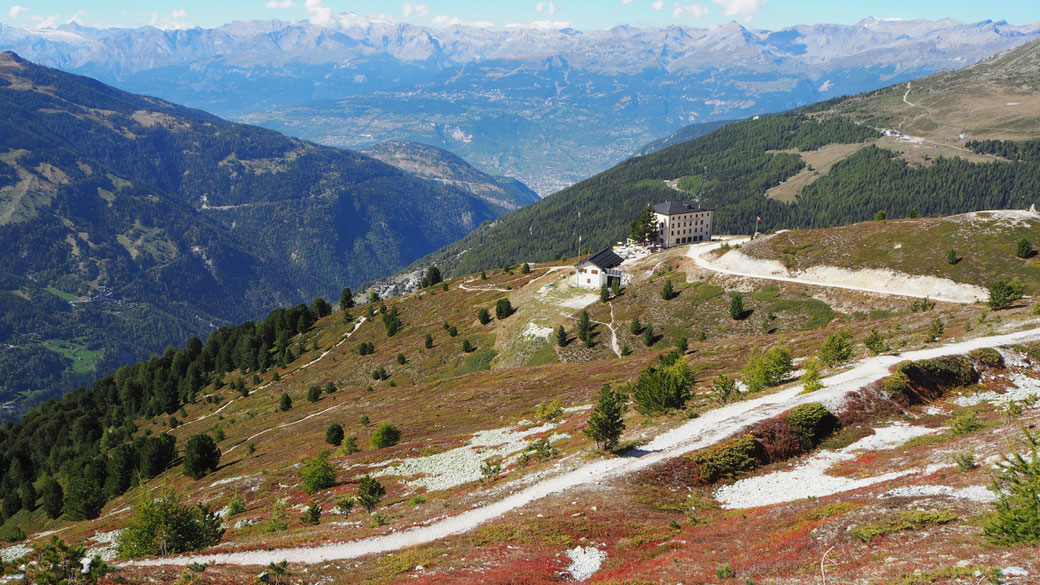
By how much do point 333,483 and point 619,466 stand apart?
34.4 m

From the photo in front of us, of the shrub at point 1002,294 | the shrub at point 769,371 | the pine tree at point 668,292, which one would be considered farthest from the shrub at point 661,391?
the pine tree at point 668,292

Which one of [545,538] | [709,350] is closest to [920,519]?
[545,538]

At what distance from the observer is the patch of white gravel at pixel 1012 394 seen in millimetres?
50344

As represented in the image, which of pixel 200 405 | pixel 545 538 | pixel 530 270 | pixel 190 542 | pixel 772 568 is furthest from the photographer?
pixel 530 270

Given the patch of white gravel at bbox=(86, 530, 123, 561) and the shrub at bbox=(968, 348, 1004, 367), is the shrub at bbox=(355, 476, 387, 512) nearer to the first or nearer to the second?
the patch of white gravel at bbox=(86, 530, 123, 561)

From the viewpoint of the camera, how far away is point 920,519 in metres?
27.8

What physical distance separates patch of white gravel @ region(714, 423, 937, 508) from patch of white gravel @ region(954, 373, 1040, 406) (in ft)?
27.6

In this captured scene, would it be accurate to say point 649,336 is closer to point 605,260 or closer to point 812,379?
point 605,260

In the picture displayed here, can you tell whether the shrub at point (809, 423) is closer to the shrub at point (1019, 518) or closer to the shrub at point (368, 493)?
the shrub at point (1019, 518)

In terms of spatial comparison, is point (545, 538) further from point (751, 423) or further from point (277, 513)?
point (277, 513)

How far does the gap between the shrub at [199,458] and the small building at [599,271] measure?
292ft

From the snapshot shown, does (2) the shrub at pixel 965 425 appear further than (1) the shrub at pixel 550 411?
No

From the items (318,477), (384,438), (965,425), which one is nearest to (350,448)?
(384,438)

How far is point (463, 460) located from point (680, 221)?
132698mm
